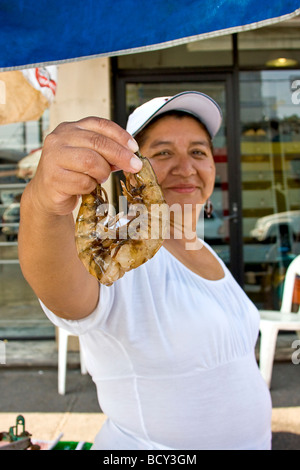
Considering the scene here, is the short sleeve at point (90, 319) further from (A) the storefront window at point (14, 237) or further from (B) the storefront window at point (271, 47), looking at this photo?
(B) the storefront window at point (271, 47)

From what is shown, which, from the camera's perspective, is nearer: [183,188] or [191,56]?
[183,188]

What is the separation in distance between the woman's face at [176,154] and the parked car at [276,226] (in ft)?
12.3

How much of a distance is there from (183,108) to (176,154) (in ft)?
0.57

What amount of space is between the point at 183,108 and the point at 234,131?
354 centimetres

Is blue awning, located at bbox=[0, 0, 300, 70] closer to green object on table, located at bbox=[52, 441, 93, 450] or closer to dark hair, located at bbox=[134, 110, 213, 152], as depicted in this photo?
dark hair, located at bbox=[134, 110, 213, 152]

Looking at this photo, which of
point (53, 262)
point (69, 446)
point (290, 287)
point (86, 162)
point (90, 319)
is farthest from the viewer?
point (290, 287)

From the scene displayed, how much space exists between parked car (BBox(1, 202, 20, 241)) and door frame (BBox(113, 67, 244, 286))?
5.44 feet

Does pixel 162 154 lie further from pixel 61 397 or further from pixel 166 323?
pixel 61 397

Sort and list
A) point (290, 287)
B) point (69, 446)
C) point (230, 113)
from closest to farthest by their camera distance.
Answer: point (69, 446), point (290, 287), point (230, 113)

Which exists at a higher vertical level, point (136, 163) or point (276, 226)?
point (276, 226)

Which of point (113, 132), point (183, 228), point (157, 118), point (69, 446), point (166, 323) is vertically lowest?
point (69, 446)

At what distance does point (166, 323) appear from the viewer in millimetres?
1285
